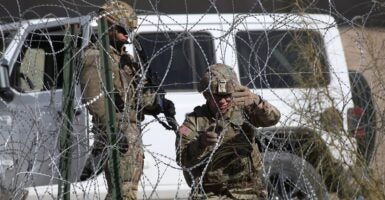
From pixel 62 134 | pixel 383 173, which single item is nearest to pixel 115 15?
pixel 62 134

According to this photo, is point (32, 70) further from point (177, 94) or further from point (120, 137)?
point (120, 137)

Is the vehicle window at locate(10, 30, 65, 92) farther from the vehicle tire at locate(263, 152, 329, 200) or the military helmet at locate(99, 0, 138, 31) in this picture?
the vehicle tire at locate(263, 152, 329, 200)

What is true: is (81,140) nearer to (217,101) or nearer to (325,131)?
(217,101)

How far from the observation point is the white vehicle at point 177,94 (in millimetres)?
4520

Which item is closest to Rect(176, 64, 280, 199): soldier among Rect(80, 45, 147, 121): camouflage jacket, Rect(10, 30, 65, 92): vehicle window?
Rect(80, 45, 147, 121): camouflage jacket

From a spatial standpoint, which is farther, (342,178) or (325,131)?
(325,131)

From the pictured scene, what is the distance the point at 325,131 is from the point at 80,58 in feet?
5.27

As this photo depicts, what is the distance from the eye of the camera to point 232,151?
448 centimetres

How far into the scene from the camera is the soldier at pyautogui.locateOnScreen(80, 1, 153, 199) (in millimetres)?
4312

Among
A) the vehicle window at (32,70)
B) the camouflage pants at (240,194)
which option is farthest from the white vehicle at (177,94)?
the camouflage pants at (240,194)

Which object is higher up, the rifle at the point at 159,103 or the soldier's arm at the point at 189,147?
the rifle at the point at 159,103

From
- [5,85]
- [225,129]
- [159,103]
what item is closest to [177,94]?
[5,85]

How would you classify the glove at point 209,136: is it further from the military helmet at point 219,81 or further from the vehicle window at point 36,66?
the vehicle window at point 36,66

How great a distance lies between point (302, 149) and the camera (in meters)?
5.11
